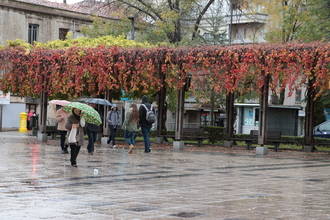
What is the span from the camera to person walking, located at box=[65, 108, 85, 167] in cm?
1748

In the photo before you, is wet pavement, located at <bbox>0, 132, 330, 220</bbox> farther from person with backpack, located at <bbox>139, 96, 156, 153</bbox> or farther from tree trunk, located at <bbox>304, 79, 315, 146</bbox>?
tree trunk, located at <bbox>304, 79, 315, 146</bbox>

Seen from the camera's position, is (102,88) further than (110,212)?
Yes

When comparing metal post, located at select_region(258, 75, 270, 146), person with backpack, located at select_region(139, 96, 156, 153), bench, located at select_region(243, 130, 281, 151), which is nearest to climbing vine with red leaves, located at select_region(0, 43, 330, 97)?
metal post, located at select_region(258, 75, 270, 146)

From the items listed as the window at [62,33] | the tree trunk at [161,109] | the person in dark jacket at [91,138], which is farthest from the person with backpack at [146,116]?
the window at [62,33]

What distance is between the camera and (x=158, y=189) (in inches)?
526

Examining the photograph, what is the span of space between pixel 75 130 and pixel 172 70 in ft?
41.5

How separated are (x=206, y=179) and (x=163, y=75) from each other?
1512 centimetres

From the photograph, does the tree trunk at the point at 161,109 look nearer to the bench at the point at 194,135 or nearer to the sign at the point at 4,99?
the bench at the point at 194,135

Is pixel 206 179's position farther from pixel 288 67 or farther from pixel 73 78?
pixel 73 78

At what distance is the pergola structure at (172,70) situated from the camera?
27.2 m

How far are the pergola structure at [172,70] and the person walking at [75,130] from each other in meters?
11.4

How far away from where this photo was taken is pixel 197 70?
29.4 m

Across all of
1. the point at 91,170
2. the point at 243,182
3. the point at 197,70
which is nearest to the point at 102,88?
the point at 197,70

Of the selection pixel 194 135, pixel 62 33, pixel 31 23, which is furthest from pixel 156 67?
pixel 62 33
